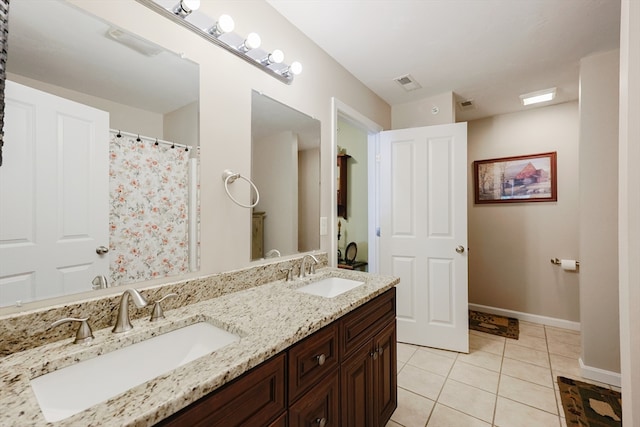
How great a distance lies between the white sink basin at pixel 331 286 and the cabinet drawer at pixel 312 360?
1.64 ft

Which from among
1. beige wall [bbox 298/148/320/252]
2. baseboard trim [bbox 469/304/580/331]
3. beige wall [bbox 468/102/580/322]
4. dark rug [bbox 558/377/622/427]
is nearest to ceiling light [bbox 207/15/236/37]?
beige wall [bbox 298/148/320/252]

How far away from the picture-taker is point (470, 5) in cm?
154

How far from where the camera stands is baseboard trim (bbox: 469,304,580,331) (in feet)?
9.30

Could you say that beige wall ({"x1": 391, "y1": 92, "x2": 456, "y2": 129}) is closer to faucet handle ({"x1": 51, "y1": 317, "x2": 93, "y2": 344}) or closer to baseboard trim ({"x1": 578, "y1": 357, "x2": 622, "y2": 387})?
baseboard trim ({"x1": 578, "y1": 357, "x2": 622, "y2": 387})

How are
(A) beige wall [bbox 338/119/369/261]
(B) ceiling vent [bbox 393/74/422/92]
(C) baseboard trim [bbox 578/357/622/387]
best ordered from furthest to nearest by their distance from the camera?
1. (A) beige wall [bbox 338/119/369/261]
2. (B) ceiling vent [bbox 393/74/422/92]
3. (C) baseboard trim [bbox 578/357/622/387]

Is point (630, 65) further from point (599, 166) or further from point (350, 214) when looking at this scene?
point (350, 214)

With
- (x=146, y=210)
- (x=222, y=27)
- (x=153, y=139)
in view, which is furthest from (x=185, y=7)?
(x=146, y=210)

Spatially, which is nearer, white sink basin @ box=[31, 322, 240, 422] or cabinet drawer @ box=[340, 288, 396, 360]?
white sink basin @ box=[31, 322, 240, 422]

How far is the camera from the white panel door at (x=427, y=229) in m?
2.40

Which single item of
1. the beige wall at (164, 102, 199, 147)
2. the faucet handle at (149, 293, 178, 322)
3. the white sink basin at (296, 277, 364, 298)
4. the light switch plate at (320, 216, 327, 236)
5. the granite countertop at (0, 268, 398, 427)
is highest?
the beige wall at (164, 102, 199, 147)

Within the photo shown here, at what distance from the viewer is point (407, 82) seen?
2.43m

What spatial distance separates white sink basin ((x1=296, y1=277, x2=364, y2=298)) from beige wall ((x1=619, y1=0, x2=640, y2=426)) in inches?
39.9

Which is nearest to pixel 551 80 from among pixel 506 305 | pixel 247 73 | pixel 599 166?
pixel 599 166

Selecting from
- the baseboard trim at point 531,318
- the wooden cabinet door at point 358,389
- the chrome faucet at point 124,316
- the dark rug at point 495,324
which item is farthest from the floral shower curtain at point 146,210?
the baseboard trim at point 531,318
